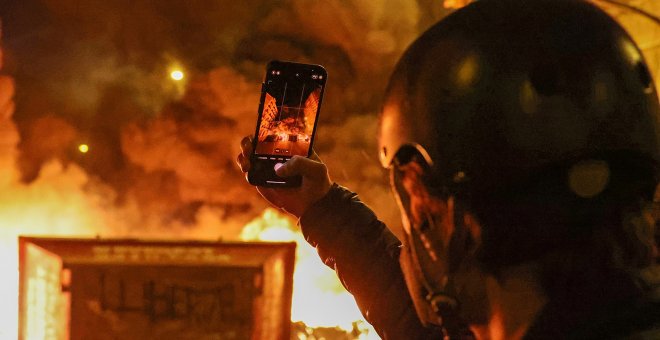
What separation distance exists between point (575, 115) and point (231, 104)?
3.63 m

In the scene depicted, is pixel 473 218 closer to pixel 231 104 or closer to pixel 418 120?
pixel 418 120

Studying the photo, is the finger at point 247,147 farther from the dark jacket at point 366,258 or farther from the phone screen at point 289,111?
the dark jacket at point 366,258

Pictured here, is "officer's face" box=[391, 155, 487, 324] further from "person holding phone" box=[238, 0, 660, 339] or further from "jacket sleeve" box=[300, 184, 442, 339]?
"jacket sleeve" box=[300, 184, 442, 339]

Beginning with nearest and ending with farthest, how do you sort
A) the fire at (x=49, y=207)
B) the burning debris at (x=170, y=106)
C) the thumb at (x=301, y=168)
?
the thumb at (x=301, y=168) < the fire at (x=49, y=207) < the burning debris at (x=170, y=106)

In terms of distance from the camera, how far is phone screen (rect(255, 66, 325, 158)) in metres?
1.76

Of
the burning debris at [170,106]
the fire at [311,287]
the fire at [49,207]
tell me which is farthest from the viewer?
the burning debris at [170,106]

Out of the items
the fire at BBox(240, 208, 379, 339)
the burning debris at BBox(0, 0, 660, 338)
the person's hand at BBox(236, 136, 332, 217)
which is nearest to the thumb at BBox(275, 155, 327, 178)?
the person's hand at BBox(236, 136, 332, 217)

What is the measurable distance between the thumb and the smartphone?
0.02 meters

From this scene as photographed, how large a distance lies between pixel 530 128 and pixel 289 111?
963 mm

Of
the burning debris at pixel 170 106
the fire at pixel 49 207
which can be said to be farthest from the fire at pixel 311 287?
the fire at pixel 49 207

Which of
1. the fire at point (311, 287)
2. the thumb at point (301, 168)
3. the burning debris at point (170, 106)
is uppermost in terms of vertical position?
the burning debris at point (170, 106)

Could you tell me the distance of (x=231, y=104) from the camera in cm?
440

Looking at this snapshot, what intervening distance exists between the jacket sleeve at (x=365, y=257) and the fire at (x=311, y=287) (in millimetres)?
2121

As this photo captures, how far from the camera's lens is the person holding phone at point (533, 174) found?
916mm
